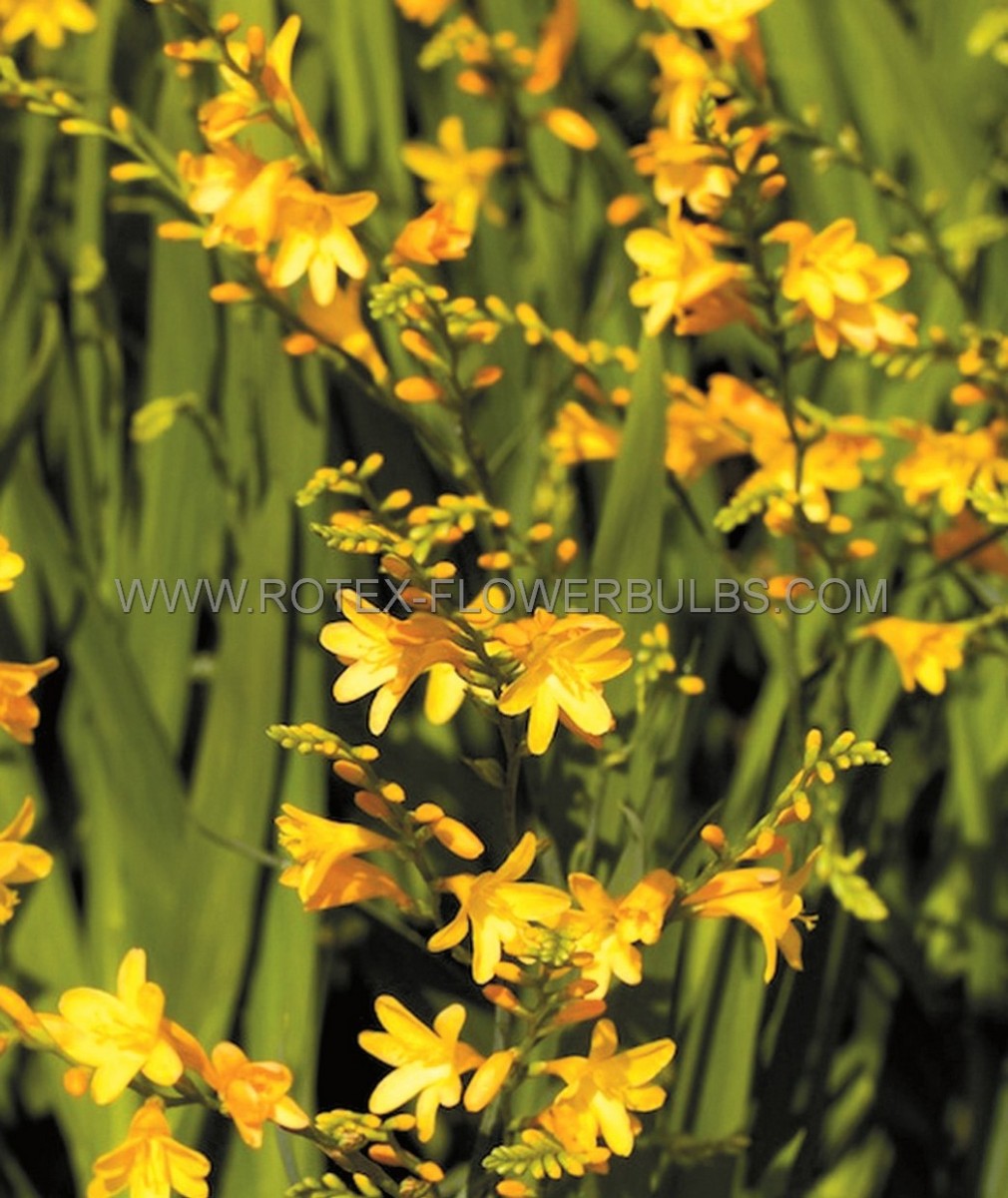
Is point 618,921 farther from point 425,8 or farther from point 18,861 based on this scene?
point 425,8

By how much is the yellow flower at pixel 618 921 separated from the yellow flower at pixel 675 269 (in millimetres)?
336

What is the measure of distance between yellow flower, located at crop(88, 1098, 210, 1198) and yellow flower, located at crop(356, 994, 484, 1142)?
0.09m

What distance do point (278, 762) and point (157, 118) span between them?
0.50 m

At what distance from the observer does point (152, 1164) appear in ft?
2.15

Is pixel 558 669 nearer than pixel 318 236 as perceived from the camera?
Yes

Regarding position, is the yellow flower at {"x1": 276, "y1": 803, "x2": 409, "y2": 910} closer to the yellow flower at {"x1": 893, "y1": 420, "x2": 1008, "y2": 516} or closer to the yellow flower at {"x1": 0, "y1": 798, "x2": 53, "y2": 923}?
the yellow flower at {"x1": 0, "y1": 798, "x2": 53, "y2": 923}

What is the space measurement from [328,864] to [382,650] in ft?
0.32

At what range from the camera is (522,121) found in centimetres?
109

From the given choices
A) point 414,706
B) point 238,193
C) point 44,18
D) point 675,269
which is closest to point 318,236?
point 238,193

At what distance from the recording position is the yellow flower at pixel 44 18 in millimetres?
1060

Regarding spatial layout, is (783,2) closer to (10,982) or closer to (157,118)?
(157,118)

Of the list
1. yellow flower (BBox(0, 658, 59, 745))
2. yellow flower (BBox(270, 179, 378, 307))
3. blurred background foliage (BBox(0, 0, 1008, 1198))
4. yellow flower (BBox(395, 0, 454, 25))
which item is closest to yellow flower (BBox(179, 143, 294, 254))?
yellow flower (BBox(270, 179, 378, 307))

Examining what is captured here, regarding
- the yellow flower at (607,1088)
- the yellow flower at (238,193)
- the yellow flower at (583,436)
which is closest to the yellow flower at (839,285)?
the yellow flower at (583,436)

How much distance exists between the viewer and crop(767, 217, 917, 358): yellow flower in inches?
31.9
